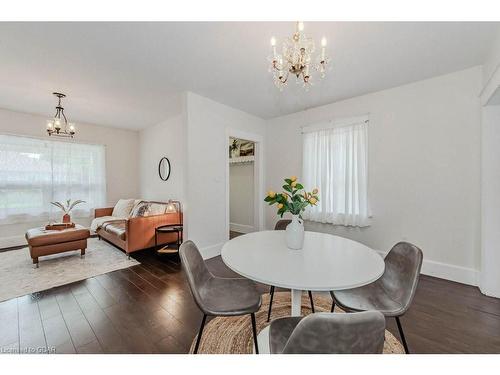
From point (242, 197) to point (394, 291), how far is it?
4.16m

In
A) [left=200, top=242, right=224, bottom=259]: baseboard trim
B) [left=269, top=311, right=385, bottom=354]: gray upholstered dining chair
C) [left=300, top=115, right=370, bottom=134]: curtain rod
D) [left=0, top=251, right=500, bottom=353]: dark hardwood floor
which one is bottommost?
[left=0, top=251, right=500, bottom=353]: dark hardwood floor

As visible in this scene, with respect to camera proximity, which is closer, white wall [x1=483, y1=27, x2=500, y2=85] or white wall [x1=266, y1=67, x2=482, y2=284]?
white wall [x1=483, y1=27, x2=500, y2=85]

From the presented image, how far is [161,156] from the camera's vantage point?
5020 millimetres

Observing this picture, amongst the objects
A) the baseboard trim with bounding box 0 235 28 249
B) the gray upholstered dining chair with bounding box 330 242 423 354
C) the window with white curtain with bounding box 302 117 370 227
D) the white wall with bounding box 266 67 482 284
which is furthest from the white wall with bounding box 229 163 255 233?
the baseboard trim with bounding box 0 235 28 249

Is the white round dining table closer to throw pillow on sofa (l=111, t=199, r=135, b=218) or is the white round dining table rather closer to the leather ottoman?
the leather ottoman

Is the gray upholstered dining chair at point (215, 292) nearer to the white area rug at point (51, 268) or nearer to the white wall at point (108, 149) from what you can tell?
the white area rug at point (51, 268)

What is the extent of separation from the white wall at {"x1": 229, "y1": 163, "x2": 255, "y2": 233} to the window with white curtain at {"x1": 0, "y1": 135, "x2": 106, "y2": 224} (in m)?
3.18

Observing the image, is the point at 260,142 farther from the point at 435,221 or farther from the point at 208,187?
the point at 435,221

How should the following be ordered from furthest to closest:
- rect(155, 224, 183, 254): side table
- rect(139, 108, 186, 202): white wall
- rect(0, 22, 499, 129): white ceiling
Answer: rect(139, 108, 186, 202): white wall → rect(155, 224, 183, 254): side table → rect(0, 22, 499, 129): white ceiling

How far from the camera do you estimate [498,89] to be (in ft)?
6.24

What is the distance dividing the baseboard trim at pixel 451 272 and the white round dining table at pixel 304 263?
1889 mm

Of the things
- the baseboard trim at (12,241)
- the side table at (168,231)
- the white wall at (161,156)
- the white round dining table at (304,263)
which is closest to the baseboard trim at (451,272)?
the white round dining table at (304,263)

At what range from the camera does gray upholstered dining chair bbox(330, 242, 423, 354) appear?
4.23 feet

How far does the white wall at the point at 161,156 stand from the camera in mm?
4559
